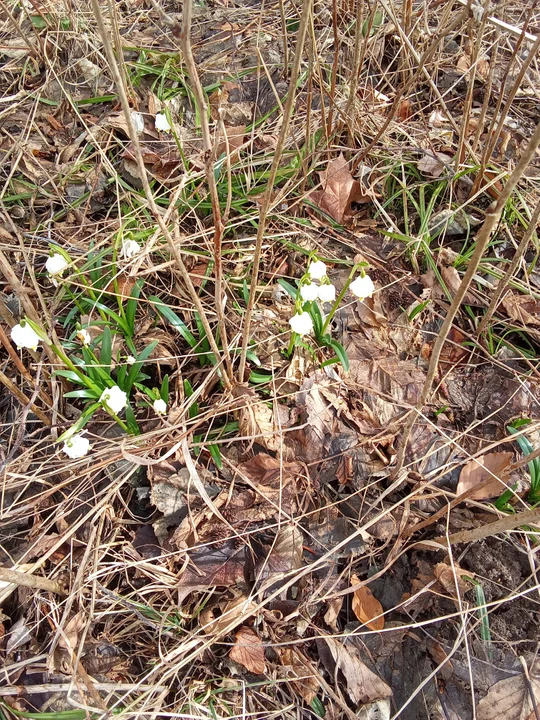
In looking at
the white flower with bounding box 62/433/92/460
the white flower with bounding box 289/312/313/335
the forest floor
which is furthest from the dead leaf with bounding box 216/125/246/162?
the white flower with bounding box 62/433/92/460

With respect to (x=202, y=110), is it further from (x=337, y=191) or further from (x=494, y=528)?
(x=337, y=191)

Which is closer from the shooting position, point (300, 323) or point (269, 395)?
point (300, 323)

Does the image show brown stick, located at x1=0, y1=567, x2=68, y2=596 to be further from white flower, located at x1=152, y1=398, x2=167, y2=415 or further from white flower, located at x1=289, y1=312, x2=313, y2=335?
white flower, located at x1=289, y1=312, x2=313, y2=335

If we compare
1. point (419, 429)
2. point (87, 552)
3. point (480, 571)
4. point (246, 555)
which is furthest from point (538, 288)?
point (87, 552)

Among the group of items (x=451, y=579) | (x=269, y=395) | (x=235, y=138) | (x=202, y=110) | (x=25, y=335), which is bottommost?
(x=451, y=579)

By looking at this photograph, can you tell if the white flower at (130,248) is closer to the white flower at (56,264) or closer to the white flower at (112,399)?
the white flower at (56,264)

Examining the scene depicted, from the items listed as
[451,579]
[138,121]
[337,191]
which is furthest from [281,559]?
[138,121]

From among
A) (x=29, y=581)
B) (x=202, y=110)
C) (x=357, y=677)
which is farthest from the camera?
(x=357, y=677)

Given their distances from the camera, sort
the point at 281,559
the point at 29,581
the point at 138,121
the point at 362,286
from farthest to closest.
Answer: the point at 138,121
the point at 362,286
the point at 281,559
the point at 29,581
